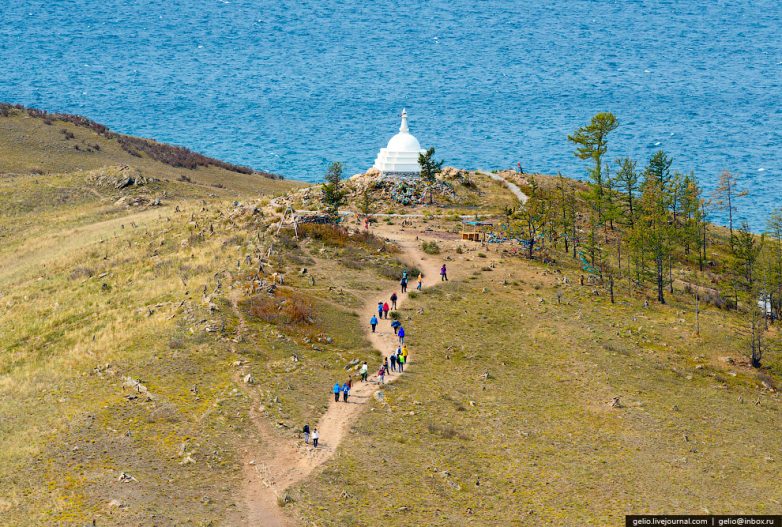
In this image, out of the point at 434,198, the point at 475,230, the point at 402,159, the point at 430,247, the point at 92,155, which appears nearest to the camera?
the point at 430,247

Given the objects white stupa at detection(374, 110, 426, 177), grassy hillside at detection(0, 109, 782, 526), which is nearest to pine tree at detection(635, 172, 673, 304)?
grassy hillside at detection(0, 109, 782, 526)

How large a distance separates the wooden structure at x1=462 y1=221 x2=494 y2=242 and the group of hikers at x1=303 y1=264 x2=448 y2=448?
1344cm

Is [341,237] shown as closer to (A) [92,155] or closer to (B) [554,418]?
(B) [554,418]

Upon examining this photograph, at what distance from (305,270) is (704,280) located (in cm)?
3474

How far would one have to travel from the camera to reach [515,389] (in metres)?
53.8

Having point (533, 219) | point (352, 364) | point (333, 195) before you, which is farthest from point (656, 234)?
point (352, 364)

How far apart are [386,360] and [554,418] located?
9.66 metres

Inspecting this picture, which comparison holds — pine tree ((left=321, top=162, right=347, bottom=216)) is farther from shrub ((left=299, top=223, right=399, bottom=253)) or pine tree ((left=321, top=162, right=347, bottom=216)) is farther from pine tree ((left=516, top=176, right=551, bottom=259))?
pine tree ((left=516, top=176, right=551, bottom=259))

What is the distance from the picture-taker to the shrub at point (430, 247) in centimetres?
7550

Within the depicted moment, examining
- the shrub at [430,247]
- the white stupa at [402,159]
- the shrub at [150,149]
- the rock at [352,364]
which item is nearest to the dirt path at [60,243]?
the white stupa at [402,159]

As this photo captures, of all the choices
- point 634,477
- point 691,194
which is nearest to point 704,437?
point 634,477

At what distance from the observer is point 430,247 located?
7588 centimetres

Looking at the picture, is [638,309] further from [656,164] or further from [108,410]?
[108,410]

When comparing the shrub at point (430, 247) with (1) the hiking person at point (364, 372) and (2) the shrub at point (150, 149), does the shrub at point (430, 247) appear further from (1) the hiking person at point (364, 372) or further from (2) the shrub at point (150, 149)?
(2) the shrub at point (150, 149)
